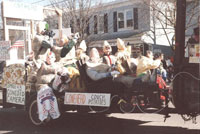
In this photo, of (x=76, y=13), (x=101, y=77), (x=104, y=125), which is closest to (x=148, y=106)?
(x=101, y=77)

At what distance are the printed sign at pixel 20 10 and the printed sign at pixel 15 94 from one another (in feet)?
8.59

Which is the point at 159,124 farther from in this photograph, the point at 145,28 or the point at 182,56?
the point at 145,28

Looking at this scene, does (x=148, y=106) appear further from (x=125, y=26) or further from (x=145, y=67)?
(x=125, y=26)

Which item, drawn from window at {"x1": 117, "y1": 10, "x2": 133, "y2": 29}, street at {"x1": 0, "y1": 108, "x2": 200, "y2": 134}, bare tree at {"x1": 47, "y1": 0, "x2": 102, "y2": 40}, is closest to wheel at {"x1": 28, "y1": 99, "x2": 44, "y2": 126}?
street at {"x1": 0, "y1": 108, "x2": 200, "y2": 134}

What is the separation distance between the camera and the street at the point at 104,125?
558 centimetres

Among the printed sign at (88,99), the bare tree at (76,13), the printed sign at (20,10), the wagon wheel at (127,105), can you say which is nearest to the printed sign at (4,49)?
the printed sign at (20,10)

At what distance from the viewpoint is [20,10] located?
27.3 ft

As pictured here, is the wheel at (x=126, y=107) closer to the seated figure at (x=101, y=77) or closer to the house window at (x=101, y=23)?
the seated figure at (x=101, y=77)

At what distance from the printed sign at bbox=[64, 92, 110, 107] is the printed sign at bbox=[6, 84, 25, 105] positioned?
133 centimetres

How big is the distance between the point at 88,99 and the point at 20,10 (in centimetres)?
449

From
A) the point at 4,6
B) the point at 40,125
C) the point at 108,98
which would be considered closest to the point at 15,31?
the point at 4,6

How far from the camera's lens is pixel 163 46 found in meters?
22.1

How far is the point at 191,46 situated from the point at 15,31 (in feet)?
21.1

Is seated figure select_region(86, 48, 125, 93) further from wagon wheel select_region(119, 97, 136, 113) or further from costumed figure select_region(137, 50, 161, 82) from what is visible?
costumed figure select_region(137, 50, 161, 82)
